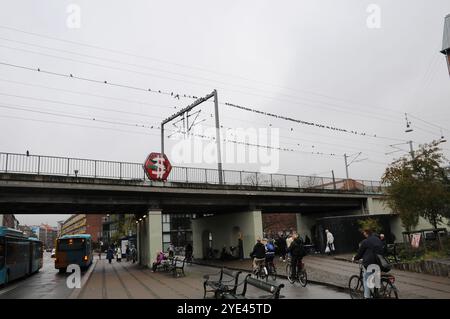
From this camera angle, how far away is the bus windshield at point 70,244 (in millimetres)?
29688

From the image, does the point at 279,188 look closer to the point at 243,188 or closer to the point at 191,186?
the point at 243,188

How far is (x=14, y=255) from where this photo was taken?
2172cm

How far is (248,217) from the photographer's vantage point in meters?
30.9

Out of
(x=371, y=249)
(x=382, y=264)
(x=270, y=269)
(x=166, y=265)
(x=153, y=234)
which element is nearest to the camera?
(x=382, y=264)

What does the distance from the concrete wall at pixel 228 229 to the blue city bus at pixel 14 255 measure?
14499 mm

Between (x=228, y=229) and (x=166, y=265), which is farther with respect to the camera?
(x=228, y=229)

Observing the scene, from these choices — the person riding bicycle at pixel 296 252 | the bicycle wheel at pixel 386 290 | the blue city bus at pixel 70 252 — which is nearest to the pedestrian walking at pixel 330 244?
the person riding bicycle at pixel 296 252

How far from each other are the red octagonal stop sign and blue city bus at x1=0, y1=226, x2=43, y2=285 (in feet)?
27.0

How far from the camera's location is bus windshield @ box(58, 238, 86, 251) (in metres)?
29.7

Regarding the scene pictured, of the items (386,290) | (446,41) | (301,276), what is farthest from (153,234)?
(446,41)

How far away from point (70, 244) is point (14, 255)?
820 cm

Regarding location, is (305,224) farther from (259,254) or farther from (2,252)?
(2,252)
